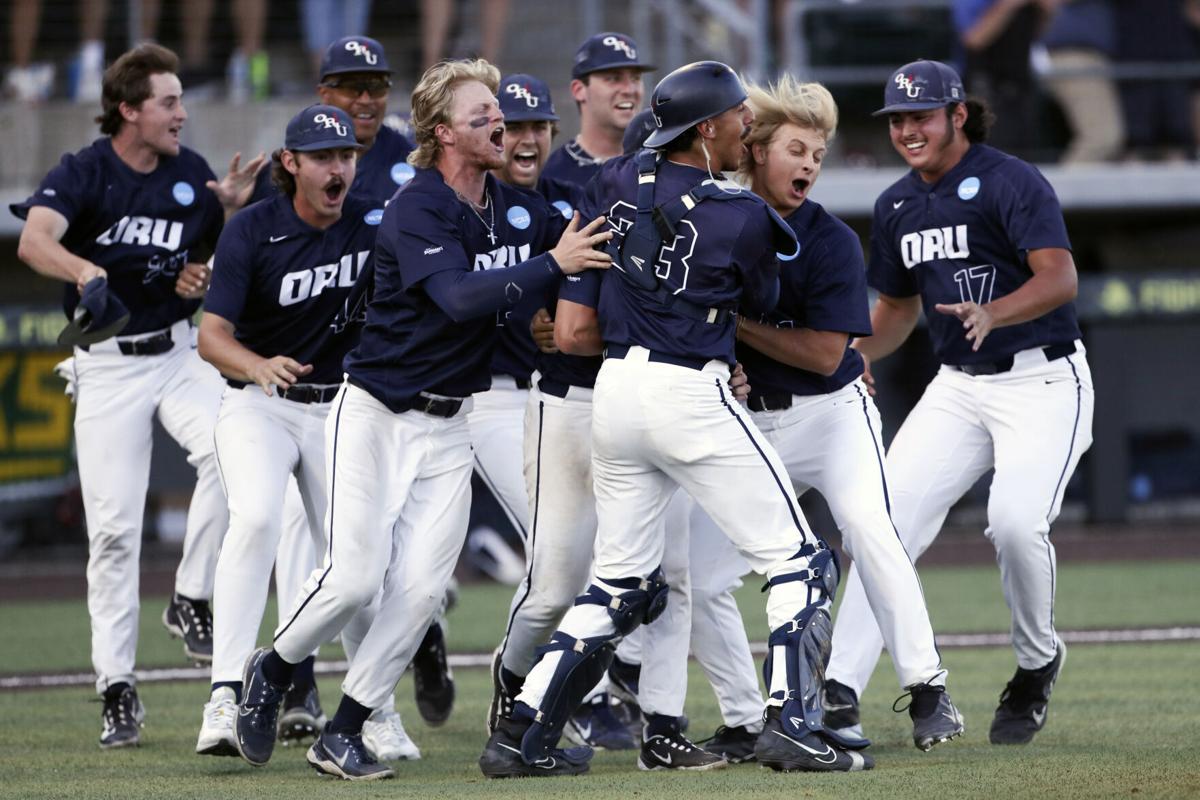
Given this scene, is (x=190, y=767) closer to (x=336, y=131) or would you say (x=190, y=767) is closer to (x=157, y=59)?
(x=336, y=131)

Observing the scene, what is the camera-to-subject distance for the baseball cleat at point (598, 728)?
6.66 metres

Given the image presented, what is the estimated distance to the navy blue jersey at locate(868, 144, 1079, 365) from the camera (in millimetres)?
6328

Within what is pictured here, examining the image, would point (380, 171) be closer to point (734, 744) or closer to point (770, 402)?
point (770, 402)

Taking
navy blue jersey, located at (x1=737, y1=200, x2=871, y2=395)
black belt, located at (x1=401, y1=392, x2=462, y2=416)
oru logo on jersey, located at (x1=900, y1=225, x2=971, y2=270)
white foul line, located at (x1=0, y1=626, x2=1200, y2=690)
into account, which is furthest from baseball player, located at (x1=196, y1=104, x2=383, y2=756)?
white foul line, located at (x1=0, y1=626, x2=1200, y2=690)

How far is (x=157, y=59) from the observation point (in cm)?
716

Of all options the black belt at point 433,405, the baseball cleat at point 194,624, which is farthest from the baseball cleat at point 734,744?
the baseball cleat at point 194,624

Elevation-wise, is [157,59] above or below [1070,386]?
above

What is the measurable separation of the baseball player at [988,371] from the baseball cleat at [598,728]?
0.96m

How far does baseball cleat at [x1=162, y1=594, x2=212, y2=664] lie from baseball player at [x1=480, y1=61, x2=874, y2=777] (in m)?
2.37

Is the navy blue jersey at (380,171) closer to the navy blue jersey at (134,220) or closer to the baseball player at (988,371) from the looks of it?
the navy blue jersey at (134,220)

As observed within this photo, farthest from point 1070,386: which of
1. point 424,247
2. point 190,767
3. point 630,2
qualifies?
point 630,2

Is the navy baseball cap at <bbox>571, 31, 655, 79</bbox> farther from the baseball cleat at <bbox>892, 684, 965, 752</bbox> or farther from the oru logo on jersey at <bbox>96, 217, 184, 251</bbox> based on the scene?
the baseball cleat at <bbox>892, 684, 965, 752</bbox>

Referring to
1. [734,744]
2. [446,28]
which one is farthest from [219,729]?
[446,28]

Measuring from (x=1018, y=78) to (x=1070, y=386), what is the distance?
26.8ft
